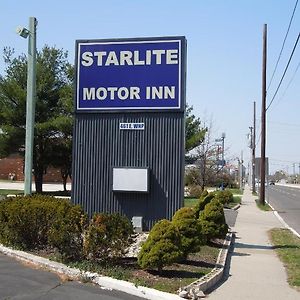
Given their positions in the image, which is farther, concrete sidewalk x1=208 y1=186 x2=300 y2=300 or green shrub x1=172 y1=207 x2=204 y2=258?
green shrub x1=172 y1=207 x2=204 y2=258

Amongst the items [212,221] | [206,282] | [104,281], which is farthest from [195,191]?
[104,281]

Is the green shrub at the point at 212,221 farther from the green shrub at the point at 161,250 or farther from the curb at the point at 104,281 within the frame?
the curb at the point at 104,281

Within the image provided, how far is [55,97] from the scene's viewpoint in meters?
38.3

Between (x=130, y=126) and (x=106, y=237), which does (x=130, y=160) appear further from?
(x=106, y=237)

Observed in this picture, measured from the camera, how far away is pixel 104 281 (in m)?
7.89

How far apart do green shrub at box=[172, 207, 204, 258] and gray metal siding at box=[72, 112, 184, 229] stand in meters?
3.12

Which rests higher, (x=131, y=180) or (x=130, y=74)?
(x=130, y=74)

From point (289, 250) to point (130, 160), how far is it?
4.68m

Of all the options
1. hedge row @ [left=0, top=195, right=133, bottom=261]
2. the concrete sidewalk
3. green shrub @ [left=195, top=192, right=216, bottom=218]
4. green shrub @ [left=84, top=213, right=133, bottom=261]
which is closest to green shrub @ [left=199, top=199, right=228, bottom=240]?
green shrub @ [left=195, top=192, right=216, bottom=218]

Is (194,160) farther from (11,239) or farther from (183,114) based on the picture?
(11,239)

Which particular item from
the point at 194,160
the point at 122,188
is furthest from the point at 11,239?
the point at 194,160

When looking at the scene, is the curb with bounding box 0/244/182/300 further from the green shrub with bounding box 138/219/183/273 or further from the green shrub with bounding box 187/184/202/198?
the green shrub with bounding box 187/184/202/198

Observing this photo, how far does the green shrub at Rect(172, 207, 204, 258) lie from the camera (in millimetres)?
9703

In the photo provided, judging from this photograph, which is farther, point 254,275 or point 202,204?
point 202,204
